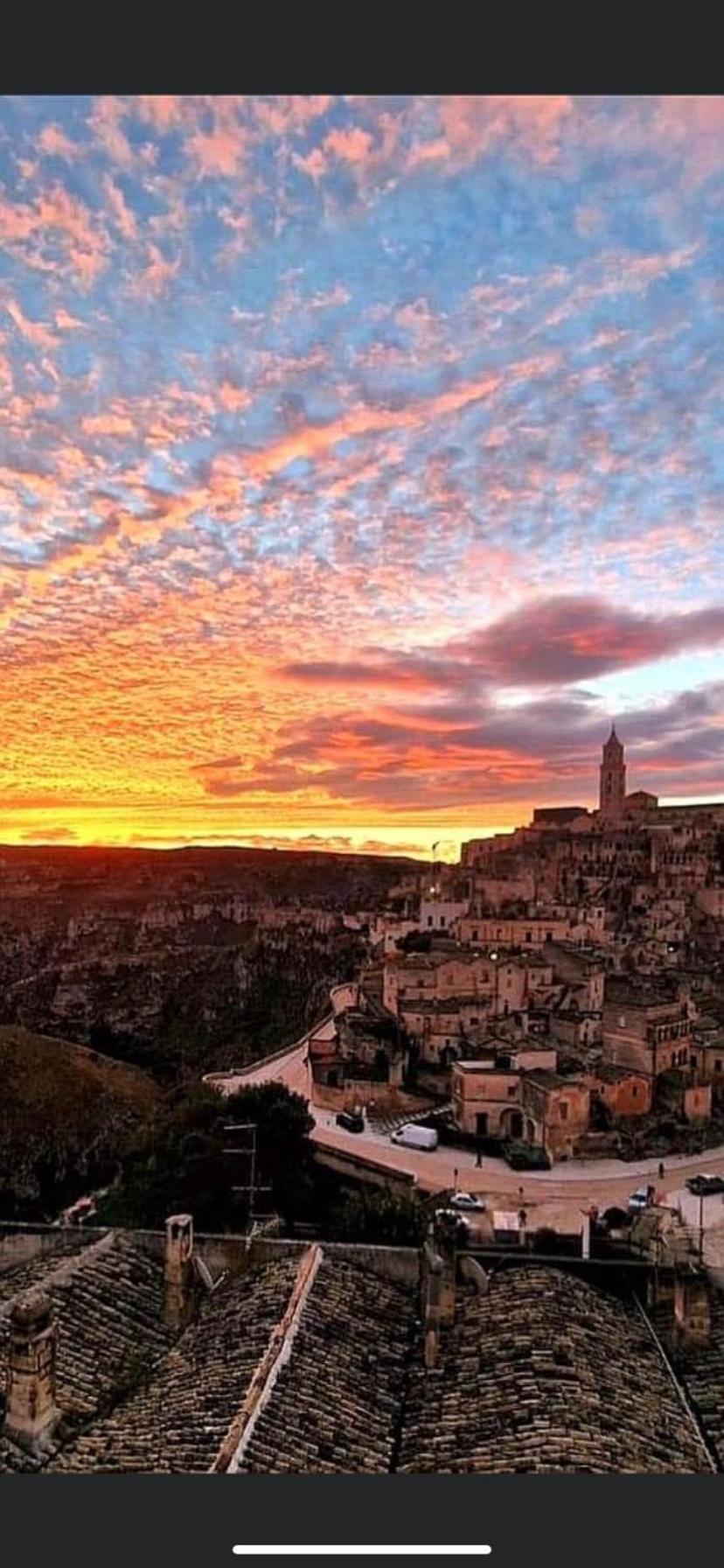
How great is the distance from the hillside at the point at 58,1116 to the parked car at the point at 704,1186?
508cm

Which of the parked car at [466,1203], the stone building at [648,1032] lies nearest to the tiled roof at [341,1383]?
the parked car at [466,1203]

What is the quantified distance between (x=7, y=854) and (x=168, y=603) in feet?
21.4

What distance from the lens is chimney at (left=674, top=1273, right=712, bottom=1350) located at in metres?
3.85

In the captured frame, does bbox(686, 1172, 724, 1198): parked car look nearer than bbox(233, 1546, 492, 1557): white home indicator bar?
No

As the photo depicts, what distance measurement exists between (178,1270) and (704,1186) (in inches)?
203

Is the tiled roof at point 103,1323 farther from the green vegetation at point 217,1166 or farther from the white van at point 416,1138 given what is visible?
the white van at point 416,1138

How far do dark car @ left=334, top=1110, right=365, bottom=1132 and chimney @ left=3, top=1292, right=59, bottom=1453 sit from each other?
6510mm

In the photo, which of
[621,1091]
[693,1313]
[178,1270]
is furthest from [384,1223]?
[621,1091]

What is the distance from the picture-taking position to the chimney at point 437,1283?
367 centimetres

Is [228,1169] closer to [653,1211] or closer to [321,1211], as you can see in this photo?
[321,1211]

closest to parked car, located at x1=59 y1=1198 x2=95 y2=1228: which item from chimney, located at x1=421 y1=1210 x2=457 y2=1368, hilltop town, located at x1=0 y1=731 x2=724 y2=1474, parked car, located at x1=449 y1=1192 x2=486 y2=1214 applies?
hilltop town, located at x1=0 y1=731 x2=724 y2=1474

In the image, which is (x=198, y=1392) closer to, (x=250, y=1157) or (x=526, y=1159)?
(x=250, y=1157)

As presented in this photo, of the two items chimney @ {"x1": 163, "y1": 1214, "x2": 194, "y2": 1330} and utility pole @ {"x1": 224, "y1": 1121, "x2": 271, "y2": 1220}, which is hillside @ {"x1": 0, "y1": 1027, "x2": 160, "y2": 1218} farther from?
chimney @ {"x1": 163, "y1": 1214, "x2": 194, "y2": 1330}

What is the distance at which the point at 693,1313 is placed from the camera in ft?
12.7
